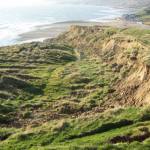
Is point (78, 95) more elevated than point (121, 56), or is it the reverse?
point (121, 56)

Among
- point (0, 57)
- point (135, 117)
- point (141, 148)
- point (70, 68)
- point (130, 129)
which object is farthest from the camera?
point (0, 57)

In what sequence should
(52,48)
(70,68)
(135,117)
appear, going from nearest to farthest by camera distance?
(135,117), (70,68), (52,48)

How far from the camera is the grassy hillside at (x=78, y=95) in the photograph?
40.5 m

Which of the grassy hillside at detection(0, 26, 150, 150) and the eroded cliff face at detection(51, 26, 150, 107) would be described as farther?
the eroded cliff face at detection(51, 26, 150, 107)

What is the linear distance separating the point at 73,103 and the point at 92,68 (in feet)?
91.2

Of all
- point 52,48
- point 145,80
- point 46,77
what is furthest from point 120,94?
point 52,48

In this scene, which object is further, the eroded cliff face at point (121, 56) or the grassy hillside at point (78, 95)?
the eroded cliff face at point (121, 56)

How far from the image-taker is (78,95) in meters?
67.9

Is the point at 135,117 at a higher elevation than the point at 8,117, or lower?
higher

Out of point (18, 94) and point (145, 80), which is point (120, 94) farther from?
point (18, 94)

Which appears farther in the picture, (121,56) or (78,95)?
(121,56)

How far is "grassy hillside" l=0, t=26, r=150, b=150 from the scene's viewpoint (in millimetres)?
40500

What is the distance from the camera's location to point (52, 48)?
122250 mm

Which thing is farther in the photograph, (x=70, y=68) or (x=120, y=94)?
(x=70, y=68)
